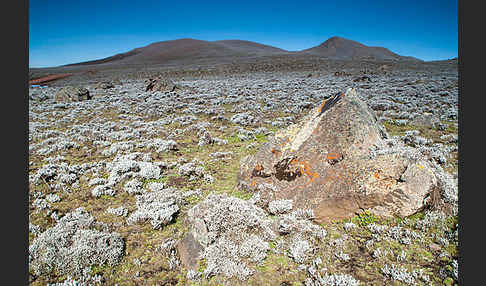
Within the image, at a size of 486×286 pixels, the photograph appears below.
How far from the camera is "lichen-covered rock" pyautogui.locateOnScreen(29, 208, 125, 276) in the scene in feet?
14.0

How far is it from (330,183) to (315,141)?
1252 millimetres

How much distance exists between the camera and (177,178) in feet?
25.7

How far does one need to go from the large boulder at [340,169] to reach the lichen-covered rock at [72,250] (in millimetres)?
3593

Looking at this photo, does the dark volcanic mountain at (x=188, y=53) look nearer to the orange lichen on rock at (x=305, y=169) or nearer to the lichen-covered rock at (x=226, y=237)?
the orange lichen on rock at (x=305, y=169)

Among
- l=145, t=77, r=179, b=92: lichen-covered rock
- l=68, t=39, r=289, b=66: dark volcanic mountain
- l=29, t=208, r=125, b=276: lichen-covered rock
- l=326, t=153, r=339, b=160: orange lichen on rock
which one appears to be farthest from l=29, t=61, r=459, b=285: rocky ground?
l=68, t=39, r=289, b=66: dark volcanic mountain

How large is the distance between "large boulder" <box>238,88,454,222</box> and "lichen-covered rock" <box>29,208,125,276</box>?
359cm

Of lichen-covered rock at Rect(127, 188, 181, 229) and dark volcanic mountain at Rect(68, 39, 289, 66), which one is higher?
dark volcanic mountain at Rect(68, 39, 289, 66)

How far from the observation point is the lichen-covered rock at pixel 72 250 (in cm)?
427

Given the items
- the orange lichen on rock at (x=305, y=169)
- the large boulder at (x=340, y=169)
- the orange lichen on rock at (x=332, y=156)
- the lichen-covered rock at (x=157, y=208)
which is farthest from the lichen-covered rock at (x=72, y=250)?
the orange lichen on rock at (x=332, y=156)

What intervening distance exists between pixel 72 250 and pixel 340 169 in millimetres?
6308

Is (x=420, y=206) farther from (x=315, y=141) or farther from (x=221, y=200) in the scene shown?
(x=221, y=200)

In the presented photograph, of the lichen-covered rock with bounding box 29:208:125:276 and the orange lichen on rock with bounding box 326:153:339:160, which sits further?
the orange lichen on rock with bounding box 326:153:339:160

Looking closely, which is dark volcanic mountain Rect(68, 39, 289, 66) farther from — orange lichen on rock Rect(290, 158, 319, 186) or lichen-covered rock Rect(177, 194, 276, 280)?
lichen-covered rock Rect(177, 194, 276, 280)

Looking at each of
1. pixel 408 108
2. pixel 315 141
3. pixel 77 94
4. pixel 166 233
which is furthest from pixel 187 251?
pixel 77 94
